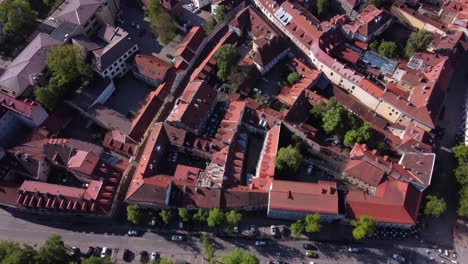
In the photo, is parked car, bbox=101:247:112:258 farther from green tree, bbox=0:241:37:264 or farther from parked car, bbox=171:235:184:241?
parked car, bbox=171:235:184:241

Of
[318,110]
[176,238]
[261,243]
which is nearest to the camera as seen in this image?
[261,243]

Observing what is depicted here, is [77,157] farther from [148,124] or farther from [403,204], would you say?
[403,204]

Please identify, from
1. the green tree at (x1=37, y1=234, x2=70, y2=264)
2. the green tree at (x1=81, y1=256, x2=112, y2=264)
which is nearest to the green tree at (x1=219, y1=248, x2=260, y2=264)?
the green tree at (x1=81, y1=256, x2=112, y2=264)

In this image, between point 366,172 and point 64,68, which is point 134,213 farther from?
point 366,172

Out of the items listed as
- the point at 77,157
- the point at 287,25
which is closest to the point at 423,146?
the point at 287,25

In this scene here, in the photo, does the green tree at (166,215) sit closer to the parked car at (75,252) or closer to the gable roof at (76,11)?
the parked car at (75,252)

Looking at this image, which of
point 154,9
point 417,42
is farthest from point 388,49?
point 154,9
